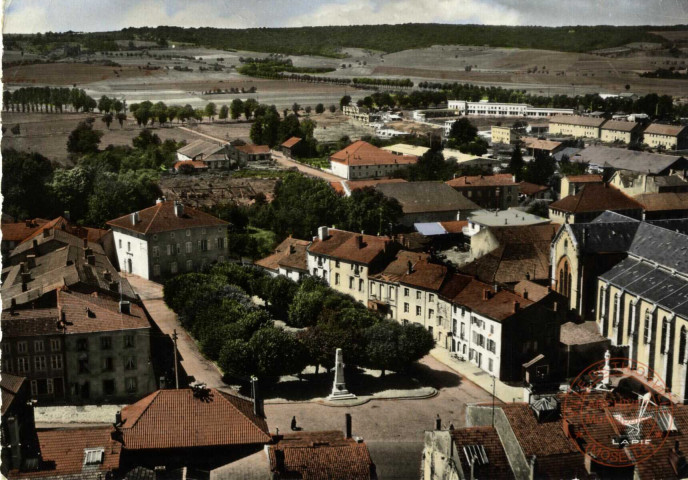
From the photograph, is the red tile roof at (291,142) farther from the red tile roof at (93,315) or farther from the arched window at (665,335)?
the red tile roof at (93,315)

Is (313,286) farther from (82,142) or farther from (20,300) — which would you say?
(82,142)

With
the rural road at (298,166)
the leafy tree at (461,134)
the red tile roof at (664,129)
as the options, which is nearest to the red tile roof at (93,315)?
the rural road at (298,166)

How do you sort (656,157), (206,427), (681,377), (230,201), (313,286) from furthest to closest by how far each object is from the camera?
(656,157), (230,201), (313,286), (681,377), (206,427)

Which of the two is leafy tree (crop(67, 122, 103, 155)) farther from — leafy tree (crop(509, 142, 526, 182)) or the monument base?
the monument base

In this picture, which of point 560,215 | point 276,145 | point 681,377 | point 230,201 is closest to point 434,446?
point 681,377

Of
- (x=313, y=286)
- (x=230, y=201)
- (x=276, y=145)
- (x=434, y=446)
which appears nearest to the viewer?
(x=434, y=446)

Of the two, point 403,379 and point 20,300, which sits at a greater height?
point 20,300
